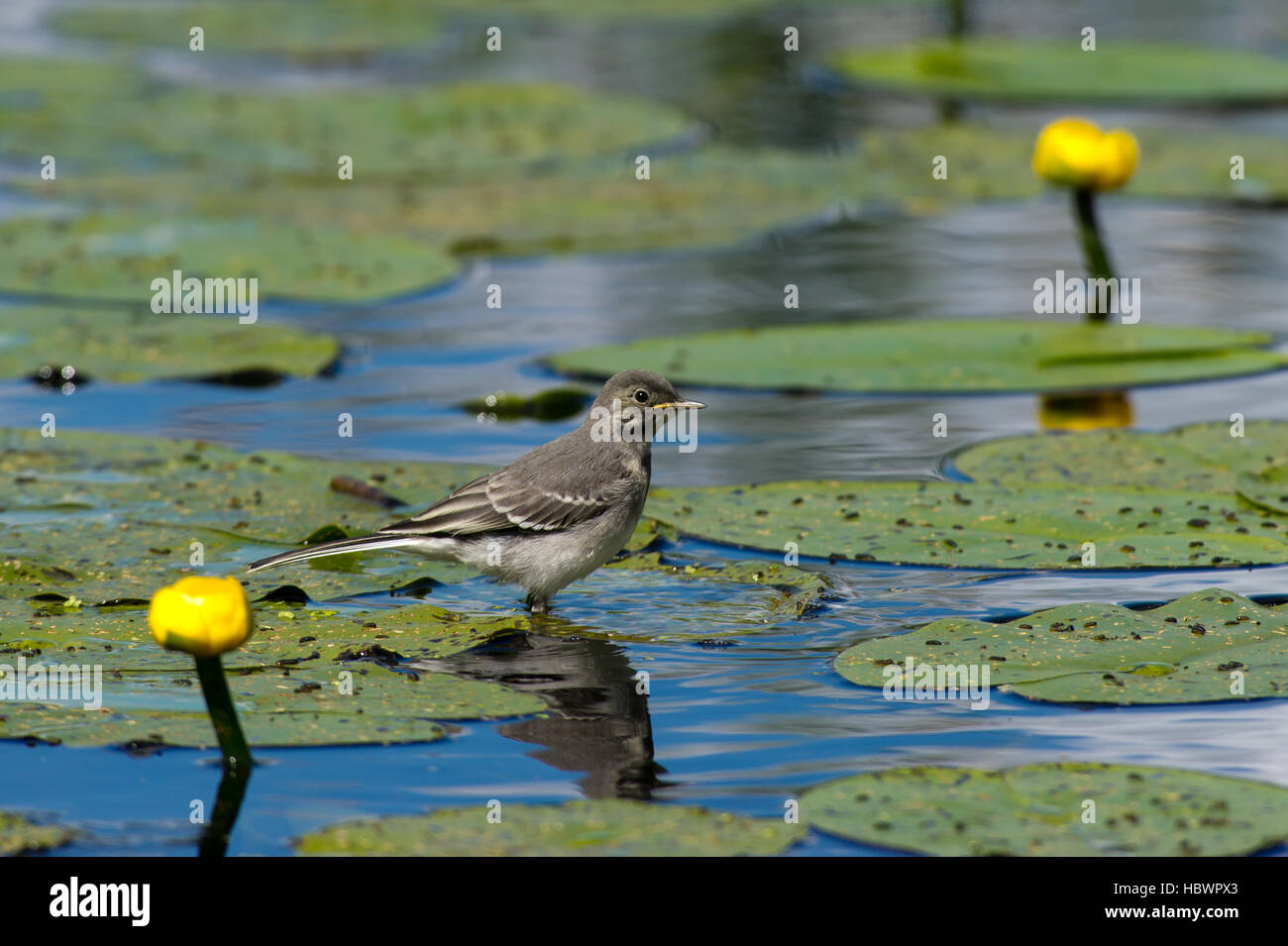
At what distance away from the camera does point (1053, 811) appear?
5426 mm

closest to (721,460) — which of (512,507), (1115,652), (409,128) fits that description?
(512,507)

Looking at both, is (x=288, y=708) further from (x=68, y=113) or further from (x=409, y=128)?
(x=68, y=113)

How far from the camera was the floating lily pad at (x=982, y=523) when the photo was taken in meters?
7.86

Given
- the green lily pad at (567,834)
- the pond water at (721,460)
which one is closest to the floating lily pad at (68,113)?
the pond water at (721,460)

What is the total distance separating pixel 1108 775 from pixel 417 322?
25.8 ft

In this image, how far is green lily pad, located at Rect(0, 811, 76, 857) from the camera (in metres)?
5.33

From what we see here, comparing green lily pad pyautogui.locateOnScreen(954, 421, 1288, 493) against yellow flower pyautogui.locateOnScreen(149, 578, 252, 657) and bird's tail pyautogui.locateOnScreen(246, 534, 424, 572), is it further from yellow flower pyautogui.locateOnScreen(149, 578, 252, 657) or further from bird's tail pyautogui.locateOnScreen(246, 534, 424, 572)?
yellow flower pyautogui.locateOnScreen(149, 578, 252, 657)

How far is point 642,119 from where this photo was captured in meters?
17.7

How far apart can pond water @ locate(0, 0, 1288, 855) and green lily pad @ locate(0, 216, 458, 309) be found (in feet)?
0.83

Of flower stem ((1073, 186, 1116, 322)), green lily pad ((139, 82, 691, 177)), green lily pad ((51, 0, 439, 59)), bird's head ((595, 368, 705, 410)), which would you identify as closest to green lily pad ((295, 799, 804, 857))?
bird's head ((595, 368, 705, 410))

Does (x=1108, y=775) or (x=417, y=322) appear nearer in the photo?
(x=1108, y=775)
